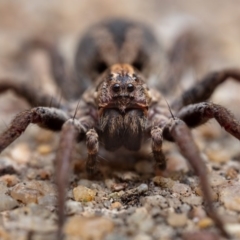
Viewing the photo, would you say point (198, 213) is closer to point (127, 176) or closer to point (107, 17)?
point (127, 176)

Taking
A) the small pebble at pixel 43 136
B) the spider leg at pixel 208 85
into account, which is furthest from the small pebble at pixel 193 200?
the small pebble at pixel 43 136

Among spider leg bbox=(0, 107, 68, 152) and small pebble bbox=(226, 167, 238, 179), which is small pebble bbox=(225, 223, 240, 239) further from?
spider leg bbox=(0, 107, 68, 152)

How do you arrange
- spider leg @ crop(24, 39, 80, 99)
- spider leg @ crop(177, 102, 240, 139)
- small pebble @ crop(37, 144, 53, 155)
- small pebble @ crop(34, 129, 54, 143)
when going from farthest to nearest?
spider leg @ crop(24, 39, 80, 99), small pebble @ crop(34, 129, 54, 143), small pebble @ crop(37, 144, 53, 155), spider leg @ crop(177, 102, 240, 139)

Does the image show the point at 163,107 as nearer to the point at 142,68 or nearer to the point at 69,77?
the point at 142,68

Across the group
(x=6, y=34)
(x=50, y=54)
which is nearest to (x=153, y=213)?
(x=50, y=54)

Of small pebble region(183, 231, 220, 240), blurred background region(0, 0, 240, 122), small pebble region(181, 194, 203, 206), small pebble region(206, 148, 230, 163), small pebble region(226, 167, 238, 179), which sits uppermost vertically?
blurred background region(0, 0, 240, 122)

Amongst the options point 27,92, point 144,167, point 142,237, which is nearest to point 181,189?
point 144,167

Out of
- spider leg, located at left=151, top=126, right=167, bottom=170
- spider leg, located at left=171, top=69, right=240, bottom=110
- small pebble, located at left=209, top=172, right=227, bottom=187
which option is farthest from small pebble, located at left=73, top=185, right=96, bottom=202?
spider leg, located at left=171, top=69, right=240, bottom=110

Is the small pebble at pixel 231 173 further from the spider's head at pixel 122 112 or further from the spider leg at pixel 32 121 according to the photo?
the spider leg at pixel 32 121
